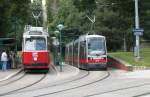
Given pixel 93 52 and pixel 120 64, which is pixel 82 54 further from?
pixel 120 64

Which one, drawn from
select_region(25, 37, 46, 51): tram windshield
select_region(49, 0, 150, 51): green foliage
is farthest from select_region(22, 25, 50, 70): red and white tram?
select_region(49, 0, 150, 51): green foliage

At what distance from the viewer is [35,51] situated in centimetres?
3759

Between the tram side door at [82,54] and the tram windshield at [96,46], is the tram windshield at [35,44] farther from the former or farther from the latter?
the tram side door at [82,54]

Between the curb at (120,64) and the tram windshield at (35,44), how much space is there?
237 inches

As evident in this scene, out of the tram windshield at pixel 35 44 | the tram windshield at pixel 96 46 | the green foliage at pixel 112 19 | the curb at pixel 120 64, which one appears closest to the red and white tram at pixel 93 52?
the tram windshield at pixel 96 46

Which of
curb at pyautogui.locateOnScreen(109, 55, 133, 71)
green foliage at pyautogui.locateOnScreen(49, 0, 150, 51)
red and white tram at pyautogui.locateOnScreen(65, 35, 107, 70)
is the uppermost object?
green foliage at pyautogui.locateOnScreen(49, 0, 150, 51)

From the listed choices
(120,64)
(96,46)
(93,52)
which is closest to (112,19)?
(96,46)

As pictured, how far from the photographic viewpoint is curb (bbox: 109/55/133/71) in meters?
37.2

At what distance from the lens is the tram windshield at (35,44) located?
124 feet

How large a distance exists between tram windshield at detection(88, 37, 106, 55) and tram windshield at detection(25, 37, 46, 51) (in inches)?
203

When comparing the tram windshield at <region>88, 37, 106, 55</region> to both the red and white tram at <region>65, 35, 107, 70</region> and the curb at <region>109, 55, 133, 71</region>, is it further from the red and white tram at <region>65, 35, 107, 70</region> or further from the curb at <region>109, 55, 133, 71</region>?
the curb at <region>109, 55, 133, 71</region>

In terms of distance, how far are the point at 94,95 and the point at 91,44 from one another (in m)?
22.5

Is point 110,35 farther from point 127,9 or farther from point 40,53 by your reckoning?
point 40,53

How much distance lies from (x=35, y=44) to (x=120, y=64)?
708cm
